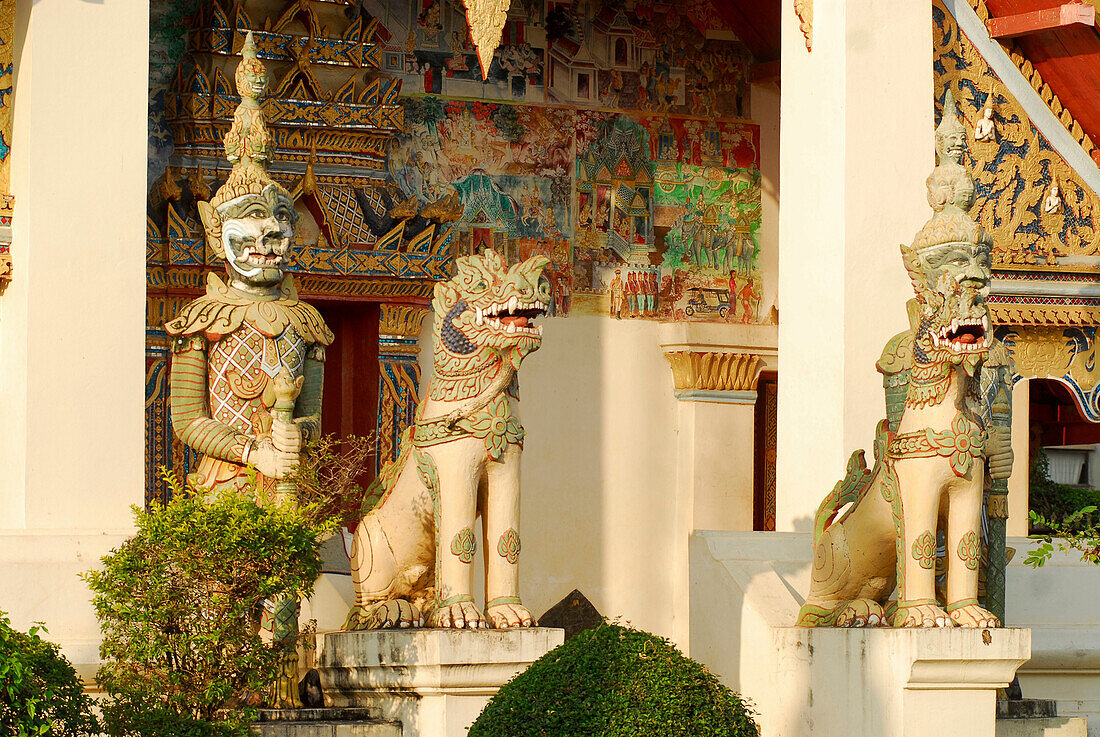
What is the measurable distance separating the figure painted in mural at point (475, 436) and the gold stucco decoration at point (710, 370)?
4267 mm

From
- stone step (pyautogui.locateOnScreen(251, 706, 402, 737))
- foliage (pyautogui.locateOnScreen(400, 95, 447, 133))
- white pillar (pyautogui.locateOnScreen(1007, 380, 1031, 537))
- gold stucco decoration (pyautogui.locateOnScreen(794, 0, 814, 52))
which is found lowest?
stone step (pyautogui.locateOnScreen(251, 706, 402, 737))

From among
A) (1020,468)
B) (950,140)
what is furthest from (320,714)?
(1020,468)

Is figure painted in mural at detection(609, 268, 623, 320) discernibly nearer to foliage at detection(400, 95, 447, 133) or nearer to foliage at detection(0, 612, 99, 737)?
foliage at detection(400, 95, 447, 133)

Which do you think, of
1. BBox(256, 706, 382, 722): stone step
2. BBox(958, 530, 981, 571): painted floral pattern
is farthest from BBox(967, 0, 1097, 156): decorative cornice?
BBox(256, 706, 382, 722): stone step

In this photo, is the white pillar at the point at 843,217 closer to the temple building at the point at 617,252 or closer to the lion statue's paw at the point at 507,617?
the temple building at the point at 617,252

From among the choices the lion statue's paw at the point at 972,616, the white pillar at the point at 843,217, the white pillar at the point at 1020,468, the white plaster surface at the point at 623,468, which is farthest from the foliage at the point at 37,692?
the white pillar at the point at 1020,468

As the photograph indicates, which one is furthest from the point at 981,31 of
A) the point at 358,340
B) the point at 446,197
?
the point at 358,340

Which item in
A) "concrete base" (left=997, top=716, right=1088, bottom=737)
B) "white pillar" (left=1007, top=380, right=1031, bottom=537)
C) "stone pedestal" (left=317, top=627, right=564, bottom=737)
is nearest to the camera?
"stone pedestal" (left=317, top=627, right=564, bottom=737)

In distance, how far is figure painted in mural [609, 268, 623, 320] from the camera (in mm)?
11492

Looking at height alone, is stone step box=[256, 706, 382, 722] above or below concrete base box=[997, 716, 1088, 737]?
above

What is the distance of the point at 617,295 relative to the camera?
11.5m

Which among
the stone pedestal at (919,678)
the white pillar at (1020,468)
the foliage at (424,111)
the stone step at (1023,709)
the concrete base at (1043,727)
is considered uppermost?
the foliage at (424,111)

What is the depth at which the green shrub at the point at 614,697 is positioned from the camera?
245 inches

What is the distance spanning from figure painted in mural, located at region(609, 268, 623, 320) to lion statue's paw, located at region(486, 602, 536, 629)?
456 cm
